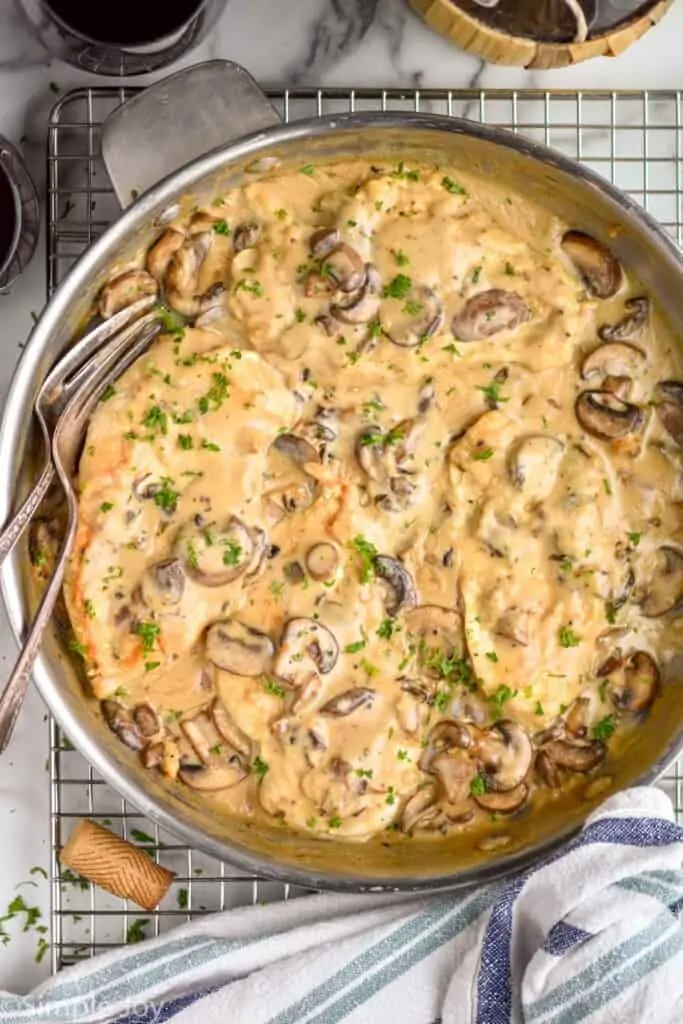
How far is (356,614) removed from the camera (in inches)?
127

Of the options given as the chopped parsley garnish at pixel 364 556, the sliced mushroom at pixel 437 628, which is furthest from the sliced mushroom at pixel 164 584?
the sliced mushroom at pixel 437 628

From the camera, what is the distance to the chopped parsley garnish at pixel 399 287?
10.4 feet

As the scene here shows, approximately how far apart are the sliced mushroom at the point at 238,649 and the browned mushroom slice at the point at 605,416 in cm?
90

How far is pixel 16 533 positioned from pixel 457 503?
996mm

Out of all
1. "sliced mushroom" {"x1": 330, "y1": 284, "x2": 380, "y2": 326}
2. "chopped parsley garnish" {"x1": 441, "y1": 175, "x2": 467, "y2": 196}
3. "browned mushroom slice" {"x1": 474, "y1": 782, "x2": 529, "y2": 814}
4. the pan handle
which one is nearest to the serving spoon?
the pan handle

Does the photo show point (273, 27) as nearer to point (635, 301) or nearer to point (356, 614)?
point (635, 301)

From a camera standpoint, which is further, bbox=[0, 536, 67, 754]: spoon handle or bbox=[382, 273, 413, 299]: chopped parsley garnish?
bbox=[382, 273, 413, 299]: chopped parsley garnish

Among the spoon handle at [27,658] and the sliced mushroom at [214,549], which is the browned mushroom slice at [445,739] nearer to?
the sliced mushroom at [214,549]

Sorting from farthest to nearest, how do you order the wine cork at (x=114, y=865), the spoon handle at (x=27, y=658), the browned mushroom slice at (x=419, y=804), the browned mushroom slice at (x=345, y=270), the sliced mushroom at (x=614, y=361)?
the wine cork at (x=114, y=865)
the browned mushroom slice at (x=419, y=804)
the sliced mushroom at (x=614, y=361)
the browned mushroom slice at (x=345, y=270)
the spoon handle at (x=27, y=658)

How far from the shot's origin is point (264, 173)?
327cm

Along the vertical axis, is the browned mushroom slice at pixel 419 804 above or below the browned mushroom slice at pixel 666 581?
below

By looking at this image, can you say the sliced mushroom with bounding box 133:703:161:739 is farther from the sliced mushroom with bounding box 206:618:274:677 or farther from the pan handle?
the pan handle

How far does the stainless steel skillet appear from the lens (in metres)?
3.12

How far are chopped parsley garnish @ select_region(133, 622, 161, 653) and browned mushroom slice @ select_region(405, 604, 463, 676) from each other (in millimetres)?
579
